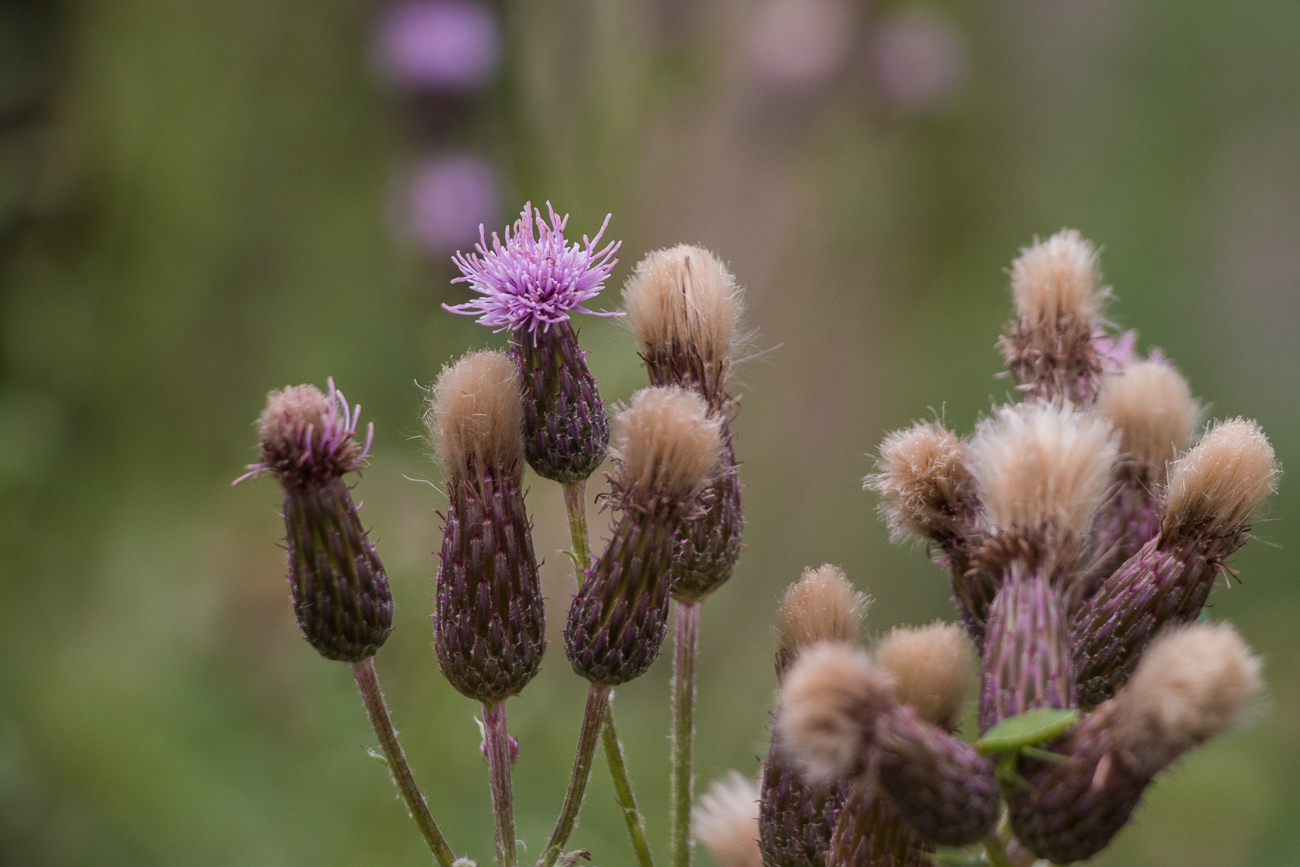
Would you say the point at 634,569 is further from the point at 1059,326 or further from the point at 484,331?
the point at 484,331

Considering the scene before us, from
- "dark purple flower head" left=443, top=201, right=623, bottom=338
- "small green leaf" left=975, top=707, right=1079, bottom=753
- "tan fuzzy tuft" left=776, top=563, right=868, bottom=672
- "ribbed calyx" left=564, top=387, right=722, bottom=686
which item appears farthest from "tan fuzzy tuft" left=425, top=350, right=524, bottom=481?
"small green leaf" left=975, top=707, right=1079, bottom=753

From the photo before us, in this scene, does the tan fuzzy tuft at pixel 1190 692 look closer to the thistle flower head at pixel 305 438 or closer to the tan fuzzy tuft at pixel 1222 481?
the tan fuzzy tuft at pixel 1222 481

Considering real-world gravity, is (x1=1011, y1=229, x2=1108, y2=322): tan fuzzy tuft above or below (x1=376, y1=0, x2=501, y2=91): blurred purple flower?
below

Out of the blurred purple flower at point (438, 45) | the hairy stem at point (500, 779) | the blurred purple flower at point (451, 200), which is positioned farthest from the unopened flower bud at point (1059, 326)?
the blurred purple flower at point (438, 45)

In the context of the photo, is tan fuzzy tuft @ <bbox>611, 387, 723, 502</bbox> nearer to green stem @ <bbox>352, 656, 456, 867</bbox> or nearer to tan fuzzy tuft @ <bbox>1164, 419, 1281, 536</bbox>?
green stem @ <bbox>352, 656, 456, 867</bbox>

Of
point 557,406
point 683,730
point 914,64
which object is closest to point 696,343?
point 557,406

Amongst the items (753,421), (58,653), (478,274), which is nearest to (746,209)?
(753,421)

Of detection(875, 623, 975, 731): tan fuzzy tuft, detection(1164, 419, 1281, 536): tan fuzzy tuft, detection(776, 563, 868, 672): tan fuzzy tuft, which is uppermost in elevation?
detection(1164, 419, 1281, 536): tan fuzzy tuft
